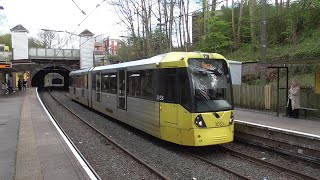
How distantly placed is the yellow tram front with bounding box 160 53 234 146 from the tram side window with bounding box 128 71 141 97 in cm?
227

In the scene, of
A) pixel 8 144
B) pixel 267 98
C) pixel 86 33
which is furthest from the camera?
pixel 86 33

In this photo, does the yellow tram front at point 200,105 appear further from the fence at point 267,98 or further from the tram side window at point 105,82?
the tram side window at point 105,82

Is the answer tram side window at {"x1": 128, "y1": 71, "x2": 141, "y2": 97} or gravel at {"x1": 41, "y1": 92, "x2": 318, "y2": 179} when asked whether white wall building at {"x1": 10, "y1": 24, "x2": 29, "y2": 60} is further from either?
tram side window at {"x1": 128, "y1": 71, "x2": 141, "y2": 97}

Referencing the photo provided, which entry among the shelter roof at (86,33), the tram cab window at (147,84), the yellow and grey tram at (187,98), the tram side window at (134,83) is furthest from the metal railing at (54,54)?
the tram cab window at (147,84)

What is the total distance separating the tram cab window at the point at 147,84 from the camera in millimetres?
12352

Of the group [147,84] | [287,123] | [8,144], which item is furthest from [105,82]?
[287,123]

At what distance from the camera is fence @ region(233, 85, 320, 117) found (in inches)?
599

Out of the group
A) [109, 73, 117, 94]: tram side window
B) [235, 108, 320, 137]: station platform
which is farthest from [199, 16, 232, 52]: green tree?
[235, 108, 320, 137]: station platform

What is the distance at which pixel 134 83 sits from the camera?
1407 cm

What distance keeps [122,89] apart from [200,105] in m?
5.80

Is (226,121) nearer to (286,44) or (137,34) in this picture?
(286,44)

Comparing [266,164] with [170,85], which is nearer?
[266,164]

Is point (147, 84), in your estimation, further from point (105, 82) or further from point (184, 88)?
point (105, 82)

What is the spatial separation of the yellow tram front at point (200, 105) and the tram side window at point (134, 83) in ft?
7.46
